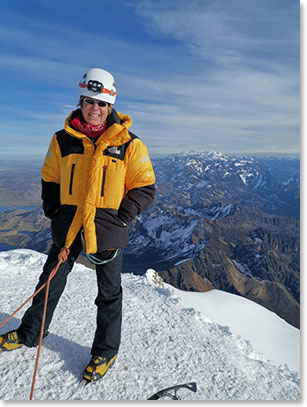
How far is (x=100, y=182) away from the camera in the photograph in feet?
12.5

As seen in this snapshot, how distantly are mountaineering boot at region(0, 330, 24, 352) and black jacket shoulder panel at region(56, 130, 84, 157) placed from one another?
2875 millimetres

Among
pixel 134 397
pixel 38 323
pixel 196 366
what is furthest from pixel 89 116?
pixel 196 366

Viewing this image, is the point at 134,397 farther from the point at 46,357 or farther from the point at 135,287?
the point at 135,287

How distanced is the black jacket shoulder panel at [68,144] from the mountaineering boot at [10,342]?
2.88 metres

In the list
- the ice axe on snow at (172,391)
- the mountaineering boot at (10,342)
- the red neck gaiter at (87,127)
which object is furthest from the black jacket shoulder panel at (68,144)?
the ice axe on snow at (172,391)

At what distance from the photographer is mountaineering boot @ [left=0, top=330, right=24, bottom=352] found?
165 inches

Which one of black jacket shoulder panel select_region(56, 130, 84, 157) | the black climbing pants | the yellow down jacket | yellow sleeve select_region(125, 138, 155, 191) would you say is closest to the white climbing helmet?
the yellow down jacket

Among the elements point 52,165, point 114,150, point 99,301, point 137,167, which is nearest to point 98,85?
point 114,150

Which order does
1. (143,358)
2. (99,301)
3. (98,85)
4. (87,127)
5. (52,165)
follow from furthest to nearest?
(143,358)
(99,301)
(52,165)
(87,127)
(98,85)

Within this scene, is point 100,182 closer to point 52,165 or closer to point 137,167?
point 137,167

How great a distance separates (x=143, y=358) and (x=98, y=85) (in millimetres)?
4384

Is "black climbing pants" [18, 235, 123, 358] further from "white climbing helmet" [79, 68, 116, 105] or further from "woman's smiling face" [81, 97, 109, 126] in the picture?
"white climbing helmet" [79, 68, 116, 105]

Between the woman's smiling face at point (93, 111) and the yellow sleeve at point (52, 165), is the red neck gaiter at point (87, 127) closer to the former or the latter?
the woman's smiling face at point (93, 111)

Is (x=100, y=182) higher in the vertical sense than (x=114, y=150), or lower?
lower
